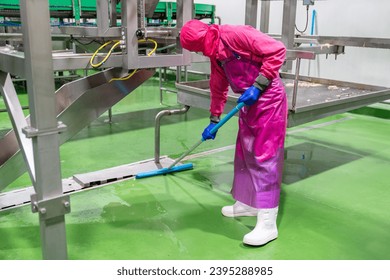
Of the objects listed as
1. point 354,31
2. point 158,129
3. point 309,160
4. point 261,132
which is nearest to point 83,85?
point 158,129

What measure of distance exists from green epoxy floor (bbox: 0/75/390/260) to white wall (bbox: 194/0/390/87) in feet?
4.38

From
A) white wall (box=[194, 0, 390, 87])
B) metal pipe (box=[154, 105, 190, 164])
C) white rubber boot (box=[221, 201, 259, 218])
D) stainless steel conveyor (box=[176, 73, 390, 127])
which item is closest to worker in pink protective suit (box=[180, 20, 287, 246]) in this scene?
white rubber boot (box=[221, 201, 259, 218])

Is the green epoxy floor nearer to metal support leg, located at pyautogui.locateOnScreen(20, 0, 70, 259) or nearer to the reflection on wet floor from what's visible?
the reflection on wet floor

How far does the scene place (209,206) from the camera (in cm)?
296

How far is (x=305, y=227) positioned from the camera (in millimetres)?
2688

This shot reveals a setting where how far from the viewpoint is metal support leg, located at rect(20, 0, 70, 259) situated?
1.49m

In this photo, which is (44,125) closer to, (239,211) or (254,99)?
(254,99)

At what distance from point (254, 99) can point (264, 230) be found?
0.80 meters

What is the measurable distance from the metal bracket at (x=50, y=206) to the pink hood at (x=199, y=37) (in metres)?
1.08

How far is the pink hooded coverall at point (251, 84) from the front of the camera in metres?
2.27

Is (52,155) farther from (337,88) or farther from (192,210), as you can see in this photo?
(337,88)
